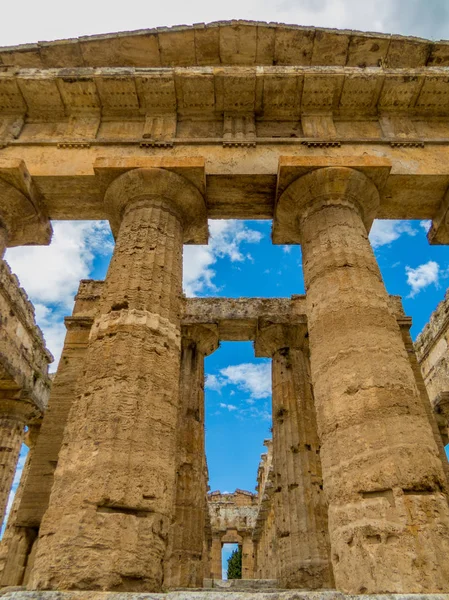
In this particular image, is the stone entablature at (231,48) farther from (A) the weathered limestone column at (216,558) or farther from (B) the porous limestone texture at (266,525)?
(A) the weathered limestone column at (216,558)

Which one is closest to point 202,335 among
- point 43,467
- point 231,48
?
point 43,467

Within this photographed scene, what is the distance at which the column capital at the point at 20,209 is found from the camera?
786cm

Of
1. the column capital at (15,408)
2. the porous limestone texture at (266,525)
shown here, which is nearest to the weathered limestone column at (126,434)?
the column capital at (15,408)

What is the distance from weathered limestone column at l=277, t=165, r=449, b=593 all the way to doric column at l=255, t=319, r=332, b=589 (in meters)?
5.07

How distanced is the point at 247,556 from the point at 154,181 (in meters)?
24.0

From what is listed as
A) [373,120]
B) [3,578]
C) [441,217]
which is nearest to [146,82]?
[373,120]

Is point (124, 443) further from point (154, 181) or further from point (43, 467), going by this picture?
point (43, 467)

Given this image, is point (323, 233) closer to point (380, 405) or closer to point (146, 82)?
point (380, 405)

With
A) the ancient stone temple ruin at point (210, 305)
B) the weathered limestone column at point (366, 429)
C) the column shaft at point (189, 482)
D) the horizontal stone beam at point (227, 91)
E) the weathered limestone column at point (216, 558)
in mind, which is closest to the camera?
the weathered limestone column at point (366, 429)

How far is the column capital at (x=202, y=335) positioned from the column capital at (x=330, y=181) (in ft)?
17.7

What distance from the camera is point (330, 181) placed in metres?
7.84

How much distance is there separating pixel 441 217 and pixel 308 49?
569cm

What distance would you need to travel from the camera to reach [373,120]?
8.98 m

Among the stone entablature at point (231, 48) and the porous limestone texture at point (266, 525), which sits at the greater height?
the stone entablature at point (231, 48)
